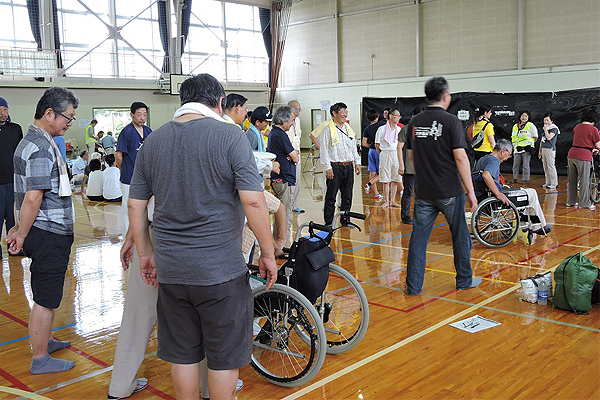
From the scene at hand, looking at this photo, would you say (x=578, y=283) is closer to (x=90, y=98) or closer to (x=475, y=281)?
(x=475, y=281)

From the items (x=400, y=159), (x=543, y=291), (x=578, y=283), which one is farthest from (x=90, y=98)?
(x=578, y=283)

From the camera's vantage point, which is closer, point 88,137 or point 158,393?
point 158,393

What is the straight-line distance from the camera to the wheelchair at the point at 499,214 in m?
6.02

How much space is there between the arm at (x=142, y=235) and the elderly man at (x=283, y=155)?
330cm

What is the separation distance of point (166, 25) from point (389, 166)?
544 inches

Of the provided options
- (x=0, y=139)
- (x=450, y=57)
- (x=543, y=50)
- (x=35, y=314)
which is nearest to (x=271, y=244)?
(x=35, y=314)

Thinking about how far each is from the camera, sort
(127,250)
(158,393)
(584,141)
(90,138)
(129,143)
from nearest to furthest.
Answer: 1. (127,250)
2. (158,393)
3. (129,143)
4. (584,141)
5. (90,138)

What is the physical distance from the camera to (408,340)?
3631 mm

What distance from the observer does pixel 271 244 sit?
2301mm

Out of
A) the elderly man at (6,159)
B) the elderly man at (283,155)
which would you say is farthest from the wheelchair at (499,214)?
the elderly man at (6,159)

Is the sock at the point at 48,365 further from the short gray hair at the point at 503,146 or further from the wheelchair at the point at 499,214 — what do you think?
the short gray hair at the point at 503,146

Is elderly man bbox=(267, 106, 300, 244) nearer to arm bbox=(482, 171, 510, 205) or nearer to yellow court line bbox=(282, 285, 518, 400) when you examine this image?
arm bbox=(482, 171, 510, 205)

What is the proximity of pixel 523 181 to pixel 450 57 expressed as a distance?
6.83 meters

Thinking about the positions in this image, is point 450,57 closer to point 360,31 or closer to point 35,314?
point 360,31
